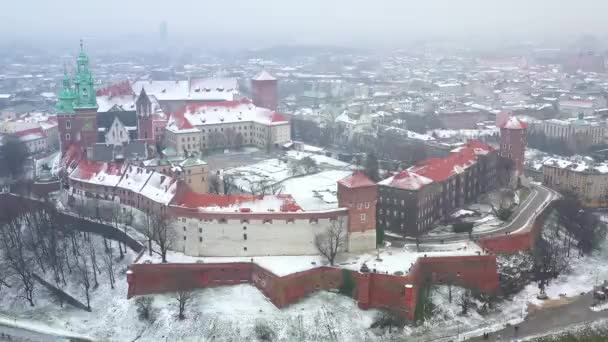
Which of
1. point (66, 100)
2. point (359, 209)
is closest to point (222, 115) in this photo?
point (66, 100)

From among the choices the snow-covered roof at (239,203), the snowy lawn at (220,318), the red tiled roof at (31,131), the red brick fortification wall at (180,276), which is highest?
the snow-covered roof at (239,203)

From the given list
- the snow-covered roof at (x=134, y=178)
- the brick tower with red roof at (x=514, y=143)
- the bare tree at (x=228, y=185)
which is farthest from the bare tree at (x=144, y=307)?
the brick tower with red roof at (x=514, y=143)

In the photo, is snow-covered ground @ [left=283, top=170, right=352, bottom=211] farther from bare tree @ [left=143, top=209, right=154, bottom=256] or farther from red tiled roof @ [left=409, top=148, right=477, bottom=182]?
bare tree @ [left=143, top=209, right=154, bottom=256]

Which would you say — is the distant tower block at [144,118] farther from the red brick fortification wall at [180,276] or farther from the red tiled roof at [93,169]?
the red brick fortification wall at [180,276]

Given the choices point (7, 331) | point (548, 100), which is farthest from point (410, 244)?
point (548, 100)

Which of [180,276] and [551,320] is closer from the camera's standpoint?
[551,320]

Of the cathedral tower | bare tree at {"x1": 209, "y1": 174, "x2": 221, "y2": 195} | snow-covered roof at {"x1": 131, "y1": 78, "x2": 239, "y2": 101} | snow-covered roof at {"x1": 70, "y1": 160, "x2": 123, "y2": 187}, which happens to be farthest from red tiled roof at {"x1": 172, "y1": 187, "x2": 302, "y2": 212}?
snow-covered roof at {"x1": 131, "y1": 78, "x2": 239, "y2": 101}

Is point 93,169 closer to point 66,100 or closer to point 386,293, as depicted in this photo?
point 66,100
